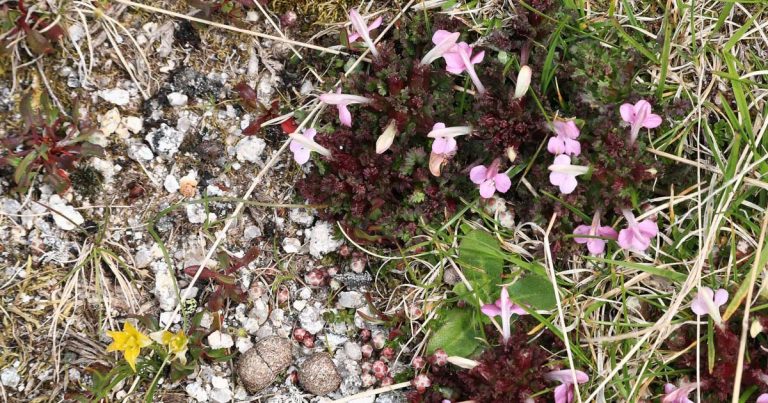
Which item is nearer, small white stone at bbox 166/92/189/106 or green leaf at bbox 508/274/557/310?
green leaf at bbox 508/274/557/310

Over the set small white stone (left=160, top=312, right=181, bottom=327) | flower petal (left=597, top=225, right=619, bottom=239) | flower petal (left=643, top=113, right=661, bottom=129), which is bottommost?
small white stone (left=160, top=312, right=181, bottom=327)

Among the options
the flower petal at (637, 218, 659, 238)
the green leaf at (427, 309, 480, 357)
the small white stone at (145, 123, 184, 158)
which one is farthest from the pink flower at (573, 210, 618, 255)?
the small white stone at (145, 123, 184, 158)

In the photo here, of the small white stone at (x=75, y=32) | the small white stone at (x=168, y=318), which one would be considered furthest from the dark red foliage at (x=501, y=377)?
the small white stone at (x=75, y=32)

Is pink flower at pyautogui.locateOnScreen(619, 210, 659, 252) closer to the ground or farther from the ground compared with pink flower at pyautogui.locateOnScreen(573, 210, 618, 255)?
farther from the ground

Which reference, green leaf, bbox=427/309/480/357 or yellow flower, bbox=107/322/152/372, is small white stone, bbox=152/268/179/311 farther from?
green leaf, bbox=427/309/480/357

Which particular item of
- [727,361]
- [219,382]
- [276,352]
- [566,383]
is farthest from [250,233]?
[727,361]

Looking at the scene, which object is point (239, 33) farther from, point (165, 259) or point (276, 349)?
point (276, 349)
